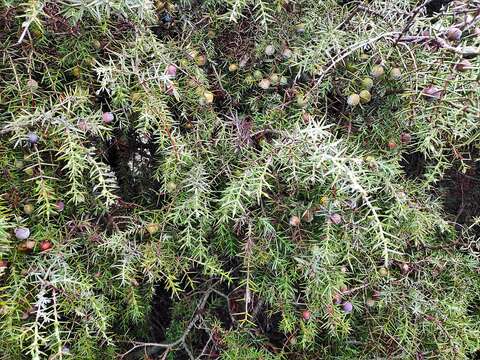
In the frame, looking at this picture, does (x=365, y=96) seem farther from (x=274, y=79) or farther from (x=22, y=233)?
(x=22, y=233)

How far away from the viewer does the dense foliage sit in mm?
826

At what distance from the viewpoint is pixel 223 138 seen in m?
0.92

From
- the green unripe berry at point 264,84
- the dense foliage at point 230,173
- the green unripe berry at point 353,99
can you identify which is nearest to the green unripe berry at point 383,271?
the dense foliage at point 230,173

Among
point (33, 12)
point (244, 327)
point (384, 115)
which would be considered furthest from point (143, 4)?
point (244, 327)

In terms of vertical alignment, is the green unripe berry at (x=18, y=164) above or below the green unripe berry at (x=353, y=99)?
below

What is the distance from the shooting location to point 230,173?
0.92 metres

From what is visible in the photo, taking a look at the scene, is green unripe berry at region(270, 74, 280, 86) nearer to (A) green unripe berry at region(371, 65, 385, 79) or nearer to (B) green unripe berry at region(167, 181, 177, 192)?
(A) green unripe berry at region(371, 65, 385, 79)

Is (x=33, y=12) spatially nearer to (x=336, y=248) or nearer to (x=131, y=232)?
(x=131, y=232)

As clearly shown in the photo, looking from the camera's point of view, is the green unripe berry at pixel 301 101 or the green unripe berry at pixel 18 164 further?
the green unripe berry at pixel 301 101

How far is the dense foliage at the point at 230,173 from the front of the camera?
2.71ft

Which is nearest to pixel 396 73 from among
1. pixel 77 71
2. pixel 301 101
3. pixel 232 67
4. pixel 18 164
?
pixel 301 101

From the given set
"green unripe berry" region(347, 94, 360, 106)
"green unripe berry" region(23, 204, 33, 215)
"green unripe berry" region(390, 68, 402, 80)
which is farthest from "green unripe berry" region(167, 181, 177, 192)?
"green unripe berry" region(390, 68, 402, 80)

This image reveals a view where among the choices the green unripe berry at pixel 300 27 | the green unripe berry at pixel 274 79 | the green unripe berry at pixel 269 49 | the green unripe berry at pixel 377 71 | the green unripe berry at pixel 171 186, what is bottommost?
the green unripe berry at pixel 171 186

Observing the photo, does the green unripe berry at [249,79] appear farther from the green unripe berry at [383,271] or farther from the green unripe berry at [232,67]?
the green unripe berry at [383,271]
